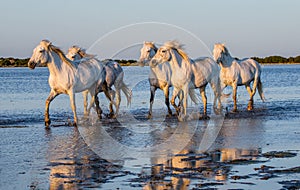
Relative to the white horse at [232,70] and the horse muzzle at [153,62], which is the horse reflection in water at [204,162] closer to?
the horse muzzle at [153,62]

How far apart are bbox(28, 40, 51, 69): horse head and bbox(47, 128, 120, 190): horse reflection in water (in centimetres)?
336

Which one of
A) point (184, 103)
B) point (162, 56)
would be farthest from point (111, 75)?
point (184, 103)

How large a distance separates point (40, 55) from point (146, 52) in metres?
3.42

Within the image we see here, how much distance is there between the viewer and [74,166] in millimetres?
8758

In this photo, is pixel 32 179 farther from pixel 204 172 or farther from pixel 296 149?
pixel 296 149

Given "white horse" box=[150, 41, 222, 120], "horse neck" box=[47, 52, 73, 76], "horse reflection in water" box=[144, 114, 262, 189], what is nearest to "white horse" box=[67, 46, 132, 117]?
"white horse" box=[150, 41, 222, 120]

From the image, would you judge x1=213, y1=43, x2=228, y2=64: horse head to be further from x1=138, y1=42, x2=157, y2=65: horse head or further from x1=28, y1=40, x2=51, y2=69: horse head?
x1=28, y1=40, x2=51, y2=69: horse head

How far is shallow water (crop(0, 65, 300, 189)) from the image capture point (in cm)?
763

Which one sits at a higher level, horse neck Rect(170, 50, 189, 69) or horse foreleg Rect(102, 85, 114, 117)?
horse neck Rect(170, 50, 189, 69)

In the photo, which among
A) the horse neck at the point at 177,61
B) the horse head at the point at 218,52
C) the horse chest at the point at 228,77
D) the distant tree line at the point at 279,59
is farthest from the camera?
the distant tree line at the point at 279,59

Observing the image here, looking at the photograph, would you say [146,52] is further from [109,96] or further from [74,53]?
[74,53]

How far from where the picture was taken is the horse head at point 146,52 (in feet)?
54.6

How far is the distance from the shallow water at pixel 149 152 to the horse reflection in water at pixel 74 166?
1 centimetres

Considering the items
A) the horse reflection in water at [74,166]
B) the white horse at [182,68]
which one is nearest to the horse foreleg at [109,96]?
the white horse at [182,68]
